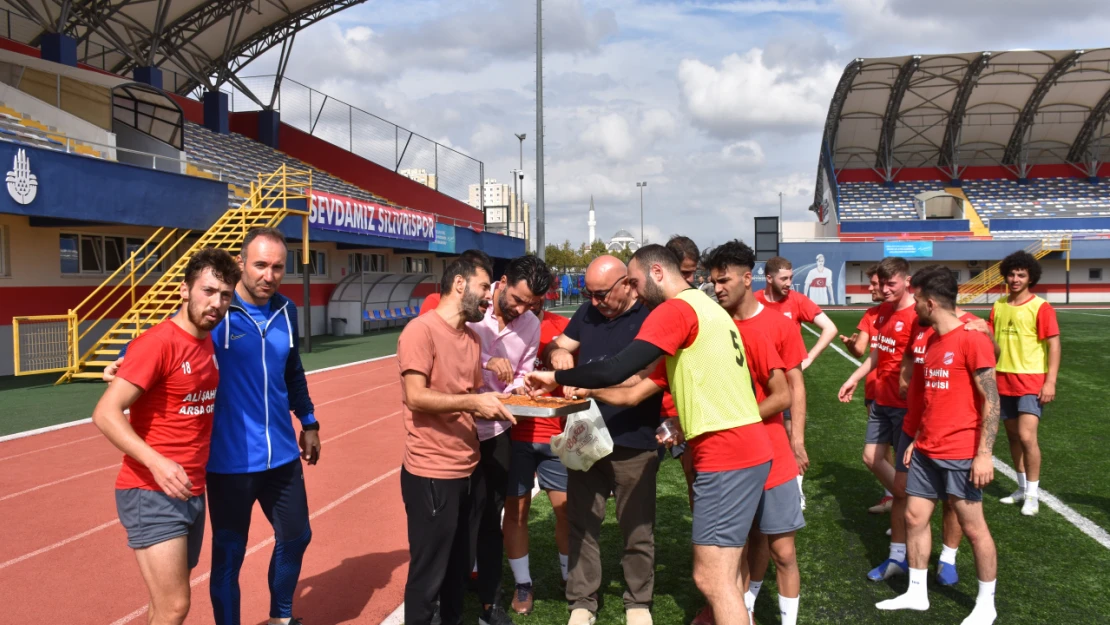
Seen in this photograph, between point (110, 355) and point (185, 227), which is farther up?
point (185, 227)

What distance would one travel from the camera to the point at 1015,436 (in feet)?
20.4

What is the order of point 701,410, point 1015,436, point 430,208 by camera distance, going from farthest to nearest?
point 430,208 → point 1015,436 → point 701,410

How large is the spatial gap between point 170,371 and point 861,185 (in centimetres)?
5823

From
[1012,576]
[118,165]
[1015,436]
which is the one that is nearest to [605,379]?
[1012,576]

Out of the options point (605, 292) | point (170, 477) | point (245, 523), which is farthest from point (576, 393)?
point (170, 477)

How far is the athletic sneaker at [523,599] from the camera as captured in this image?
14.5 ft

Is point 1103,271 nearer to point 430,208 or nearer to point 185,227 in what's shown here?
point 430,208

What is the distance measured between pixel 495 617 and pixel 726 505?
1517mm

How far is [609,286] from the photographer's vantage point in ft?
13.4

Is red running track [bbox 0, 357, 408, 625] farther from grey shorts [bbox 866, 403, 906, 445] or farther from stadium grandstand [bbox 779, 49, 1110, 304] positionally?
stadium grandstand [bbox 779, 49, 1110, 304]

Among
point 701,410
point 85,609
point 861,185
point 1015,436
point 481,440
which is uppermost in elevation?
point 861,185

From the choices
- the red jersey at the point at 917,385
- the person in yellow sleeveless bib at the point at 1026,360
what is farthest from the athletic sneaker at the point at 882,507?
the red jersey at the point at 917,385

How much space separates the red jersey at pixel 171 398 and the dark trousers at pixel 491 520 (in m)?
1.42

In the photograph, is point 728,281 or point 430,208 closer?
point 728,281
